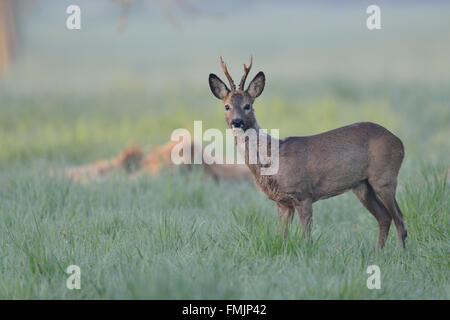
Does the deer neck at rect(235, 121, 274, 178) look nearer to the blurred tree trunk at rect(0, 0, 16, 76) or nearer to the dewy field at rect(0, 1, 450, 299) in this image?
the dewy field at rect(0, 1, 450, 299)

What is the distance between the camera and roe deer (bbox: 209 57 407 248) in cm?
565

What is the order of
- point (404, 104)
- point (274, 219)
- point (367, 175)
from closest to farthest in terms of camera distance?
point (367, 175), point (274, 219), point (404, 104)

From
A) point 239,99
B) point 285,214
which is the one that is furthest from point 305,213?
point 239,99

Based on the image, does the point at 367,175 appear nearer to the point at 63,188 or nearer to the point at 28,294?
the point at 28,294

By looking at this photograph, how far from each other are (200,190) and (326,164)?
2.27 meters

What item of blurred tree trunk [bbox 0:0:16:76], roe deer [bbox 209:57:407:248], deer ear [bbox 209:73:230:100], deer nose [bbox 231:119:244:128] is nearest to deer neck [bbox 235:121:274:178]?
roe deer [bbox 209:57:407:248]

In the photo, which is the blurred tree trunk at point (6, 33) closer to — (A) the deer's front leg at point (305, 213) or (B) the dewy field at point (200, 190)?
(B) the dewy field at point (200, 190)

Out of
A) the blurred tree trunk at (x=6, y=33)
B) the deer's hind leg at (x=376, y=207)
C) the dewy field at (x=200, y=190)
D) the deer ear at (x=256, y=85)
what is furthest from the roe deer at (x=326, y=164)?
the blurred tree trunk at (x=6, y=33)

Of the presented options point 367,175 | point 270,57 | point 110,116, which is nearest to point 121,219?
point 367,175

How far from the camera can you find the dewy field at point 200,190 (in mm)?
4637

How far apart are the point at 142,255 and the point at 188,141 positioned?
395 cm

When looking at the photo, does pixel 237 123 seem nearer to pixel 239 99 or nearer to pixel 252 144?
pixel 239 99

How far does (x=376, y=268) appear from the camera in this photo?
16.1 feet
